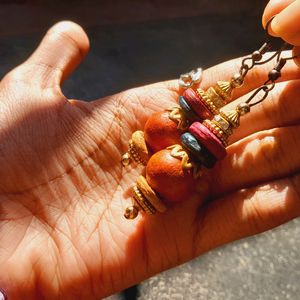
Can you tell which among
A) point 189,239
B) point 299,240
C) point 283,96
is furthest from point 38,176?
point 299,240

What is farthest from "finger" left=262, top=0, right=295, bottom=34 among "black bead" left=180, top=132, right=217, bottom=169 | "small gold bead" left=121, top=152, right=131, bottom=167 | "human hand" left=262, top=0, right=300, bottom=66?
"small gold bead" left=121, top=152, right=131, bottom=167

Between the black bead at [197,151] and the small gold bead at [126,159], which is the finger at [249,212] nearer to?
the black bead at [197,151]

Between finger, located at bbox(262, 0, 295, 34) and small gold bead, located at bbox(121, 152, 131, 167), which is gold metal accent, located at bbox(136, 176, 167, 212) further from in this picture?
finger, located at bbox(262, 0, 295, 34)

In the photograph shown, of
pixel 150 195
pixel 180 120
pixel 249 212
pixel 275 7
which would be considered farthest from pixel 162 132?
pixel 275 7

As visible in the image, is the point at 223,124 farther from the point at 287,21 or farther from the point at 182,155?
the point at 287,21

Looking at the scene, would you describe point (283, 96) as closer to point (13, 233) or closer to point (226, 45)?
point (13, 233)
